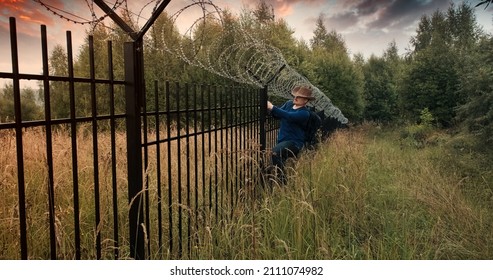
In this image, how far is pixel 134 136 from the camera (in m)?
1.49

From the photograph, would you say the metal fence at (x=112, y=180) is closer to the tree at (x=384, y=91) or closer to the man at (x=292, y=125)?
the man at (x=292, y=125)

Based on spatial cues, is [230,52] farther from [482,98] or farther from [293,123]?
[482,98]

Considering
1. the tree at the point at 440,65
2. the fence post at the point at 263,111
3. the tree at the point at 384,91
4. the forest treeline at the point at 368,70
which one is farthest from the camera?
the tree at the point at 384,91

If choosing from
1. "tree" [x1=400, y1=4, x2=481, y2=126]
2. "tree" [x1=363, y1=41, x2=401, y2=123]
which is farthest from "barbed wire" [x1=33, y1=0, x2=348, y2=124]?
"tree" [x1=363, y1=41, x2=401, y2=123]

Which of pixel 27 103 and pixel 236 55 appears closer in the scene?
pixel 27 103

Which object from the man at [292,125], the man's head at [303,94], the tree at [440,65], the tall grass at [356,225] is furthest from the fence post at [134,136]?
Result: the tree at [440,65]

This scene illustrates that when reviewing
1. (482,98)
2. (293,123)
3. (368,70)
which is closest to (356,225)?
(293,123)

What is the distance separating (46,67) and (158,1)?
52 centimetres

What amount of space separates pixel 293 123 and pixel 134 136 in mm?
2183

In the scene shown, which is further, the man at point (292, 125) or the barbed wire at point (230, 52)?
the man at point (292, 125)

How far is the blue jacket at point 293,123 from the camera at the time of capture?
336 centimetres

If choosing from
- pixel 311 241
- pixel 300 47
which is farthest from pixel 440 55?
pixel 311 241

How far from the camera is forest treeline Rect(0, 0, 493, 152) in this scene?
314cm

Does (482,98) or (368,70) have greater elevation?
(368,70)
